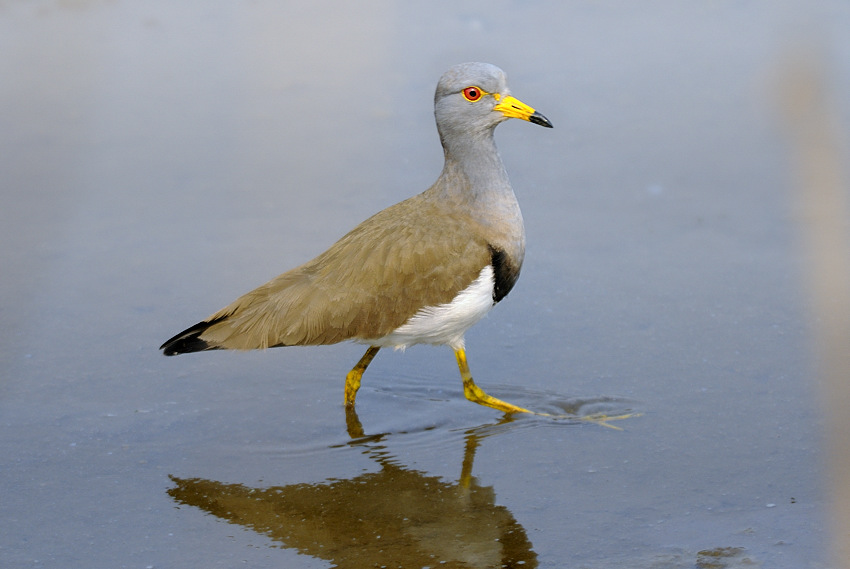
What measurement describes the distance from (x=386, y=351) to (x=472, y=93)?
1445 millimetres

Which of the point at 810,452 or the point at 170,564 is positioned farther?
the point at 810,452

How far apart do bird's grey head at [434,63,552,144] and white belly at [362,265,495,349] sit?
705 mm

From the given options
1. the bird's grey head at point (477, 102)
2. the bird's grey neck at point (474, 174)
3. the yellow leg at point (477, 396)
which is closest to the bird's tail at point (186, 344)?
the yellow leg at point (477, 396)

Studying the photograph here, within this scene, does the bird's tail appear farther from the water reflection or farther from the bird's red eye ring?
the bird's red eye ring

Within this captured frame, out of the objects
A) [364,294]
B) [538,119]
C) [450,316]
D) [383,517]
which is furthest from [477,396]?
[538,119]

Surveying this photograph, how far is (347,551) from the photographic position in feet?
12.1

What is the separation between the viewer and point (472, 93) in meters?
4.87

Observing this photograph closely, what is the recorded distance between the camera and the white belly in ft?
15.1

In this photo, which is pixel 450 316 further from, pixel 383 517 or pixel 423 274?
pixel 383 517

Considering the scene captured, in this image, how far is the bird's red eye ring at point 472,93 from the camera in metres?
4.86

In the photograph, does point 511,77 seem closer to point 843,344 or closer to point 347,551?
point 843,344

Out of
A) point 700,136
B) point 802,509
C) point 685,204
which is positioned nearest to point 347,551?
point 802,509

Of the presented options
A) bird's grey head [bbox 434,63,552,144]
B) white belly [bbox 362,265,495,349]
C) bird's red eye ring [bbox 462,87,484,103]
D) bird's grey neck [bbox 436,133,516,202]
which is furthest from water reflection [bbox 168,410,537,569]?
bird's red eye ring [bbox 462,87,484,103]

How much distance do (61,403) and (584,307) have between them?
2592 mm
